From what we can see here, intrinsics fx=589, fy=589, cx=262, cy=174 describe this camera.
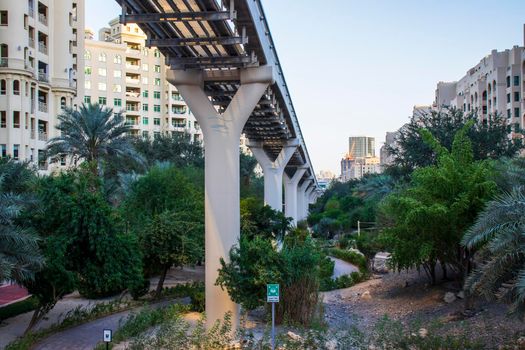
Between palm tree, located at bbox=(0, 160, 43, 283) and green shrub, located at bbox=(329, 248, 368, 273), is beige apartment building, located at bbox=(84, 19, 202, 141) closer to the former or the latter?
green shrub, located at bbox=(329, 248, 368, 273)

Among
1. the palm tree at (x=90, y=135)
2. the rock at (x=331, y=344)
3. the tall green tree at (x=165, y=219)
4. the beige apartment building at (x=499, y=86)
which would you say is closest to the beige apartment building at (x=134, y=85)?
the beige apartment building at (x=499, y=86)

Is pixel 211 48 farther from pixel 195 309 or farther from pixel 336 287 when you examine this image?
pixel 336 287

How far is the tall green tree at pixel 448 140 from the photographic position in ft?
123

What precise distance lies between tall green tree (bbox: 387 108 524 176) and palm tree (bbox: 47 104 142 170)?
1829cm

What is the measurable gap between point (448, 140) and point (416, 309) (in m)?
18.1

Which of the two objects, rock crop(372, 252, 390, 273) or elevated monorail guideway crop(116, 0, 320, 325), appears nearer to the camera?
elevated monorail guideway crop(116, 0, 320, 325)

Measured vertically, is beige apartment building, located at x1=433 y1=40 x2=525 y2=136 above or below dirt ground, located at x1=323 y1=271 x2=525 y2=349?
above

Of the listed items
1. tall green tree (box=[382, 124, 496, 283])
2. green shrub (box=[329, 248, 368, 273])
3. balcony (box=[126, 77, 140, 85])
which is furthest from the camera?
balcony (box=[126, 77, 140, 85])

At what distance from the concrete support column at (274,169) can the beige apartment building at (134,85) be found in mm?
43341

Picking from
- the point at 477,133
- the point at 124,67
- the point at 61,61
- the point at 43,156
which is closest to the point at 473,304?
the point at 477,133

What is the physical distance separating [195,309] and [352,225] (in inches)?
1695

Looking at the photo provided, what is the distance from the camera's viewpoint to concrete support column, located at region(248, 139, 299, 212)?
44406 millimetres

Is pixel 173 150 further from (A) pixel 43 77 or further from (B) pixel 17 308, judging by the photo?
(B) pixel 17 308

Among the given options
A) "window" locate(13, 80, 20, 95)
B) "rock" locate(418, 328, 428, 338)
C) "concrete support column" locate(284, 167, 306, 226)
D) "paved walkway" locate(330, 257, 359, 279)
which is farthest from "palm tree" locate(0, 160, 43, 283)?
"concrete support column" locate(284, 167, 306, 226)
